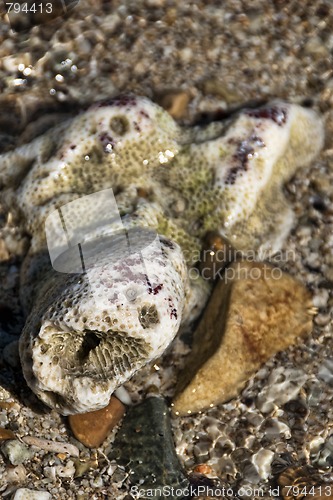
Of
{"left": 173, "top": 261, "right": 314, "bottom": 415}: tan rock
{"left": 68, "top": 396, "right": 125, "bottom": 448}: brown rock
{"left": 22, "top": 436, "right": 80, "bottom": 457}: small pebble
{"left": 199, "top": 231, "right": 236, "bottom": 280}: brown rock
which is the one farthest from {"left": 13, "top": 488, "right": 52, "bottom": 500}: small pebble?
{"left": 199, "top": 231, "right": 236, "bottom": 280}: brown rock

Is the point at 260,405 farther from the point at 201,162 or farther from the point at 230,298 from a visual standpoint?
the point at 201,162

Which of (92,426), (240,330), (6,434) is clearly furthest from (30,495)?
(240,330)

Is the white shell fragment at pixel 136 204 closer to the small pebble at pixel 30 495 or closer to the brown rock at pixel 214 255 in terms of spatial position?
the brown rock at pixel 214 255

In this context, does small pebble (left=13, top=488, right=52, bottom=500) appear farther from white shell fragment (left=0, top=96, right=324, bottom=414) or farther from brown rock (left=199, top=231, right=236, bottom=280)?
brown rock (left=199, top=231, right=236, bottom=280)

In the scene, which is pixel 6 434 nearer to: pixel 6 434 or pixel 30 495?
pixel 6 434

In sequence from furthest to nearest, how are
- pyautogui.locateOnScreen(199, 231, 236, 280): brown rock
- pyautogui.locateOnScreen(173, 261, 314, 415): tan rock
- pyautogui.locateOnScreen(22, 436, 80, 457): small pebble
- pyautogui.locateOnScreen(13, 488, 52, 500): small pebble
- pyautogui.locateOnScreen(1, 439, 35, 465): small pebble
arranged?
1. pyautogui.locateOnScreen(199, 231, 236, 280): brown rock
2. pyautogui.locateOnScreen(173, 261, 314, 415): tan rock
3. pyautogui.locateOnScreen(22, 436, 80, 457): small pebble
4. pyautogui.locateOnScreen(1, 439, 35, 465): small pebble
5. pyautogui.locateOnScreen(13, 488, 52, 500): small pebble

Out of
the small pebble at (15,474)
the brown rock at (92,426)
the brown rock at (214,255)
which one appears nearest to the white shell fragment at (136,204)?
the brown rock at (214,255)

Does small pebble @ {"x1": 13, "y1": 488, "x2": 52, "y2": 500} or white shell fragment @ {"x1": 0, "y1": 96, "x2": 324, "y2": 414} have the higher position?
white shell fragment @ {"x1": 0, "y1": 96, "x2": 324, "y2": 414}
